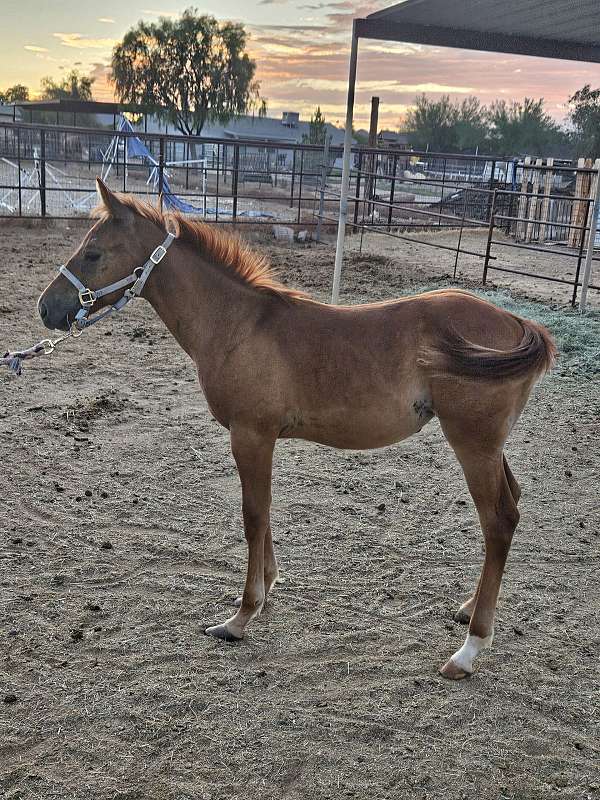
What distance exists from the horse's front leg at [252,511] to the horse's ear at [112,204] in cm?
97

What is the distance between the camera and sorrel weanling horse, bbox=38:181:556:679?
2.64 meters

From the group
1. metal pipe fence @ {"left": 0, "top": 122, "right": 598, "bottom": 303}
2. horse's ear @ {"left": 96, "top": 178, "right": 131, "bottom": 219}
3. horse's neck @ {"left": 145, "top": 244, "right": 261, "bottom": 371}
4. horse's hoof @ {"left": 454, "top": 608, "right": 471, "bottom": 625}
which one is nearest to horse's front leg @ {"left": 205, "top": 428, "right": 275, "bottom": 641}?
horse's neck @ {"left": 145, "top": 244, "right": 261, "bottom": 371}

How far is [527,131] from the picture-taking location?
184ft

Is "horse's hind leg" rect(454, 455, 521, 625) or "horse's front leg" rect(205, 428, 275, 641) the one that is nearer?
"horse's front leg" rect(205, 428, 275, 641)

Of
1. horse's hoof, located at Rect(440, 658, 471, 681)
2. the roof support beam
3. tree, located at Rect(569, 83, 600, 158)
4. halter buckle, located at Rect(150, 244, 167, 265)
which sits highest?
tree, located at Rect(569, 83, 600, 158)

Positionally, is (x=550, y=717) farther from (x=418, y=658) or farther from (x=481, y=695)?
(x=418, y=658)

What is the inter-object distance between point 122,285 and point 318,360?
2.78ft

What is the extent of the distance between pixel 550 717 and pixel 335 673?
30.8 inches

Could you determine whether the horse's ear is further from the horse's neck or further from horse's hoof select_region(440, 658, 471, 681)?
horse's hoof select_region(440, 658, 471, 681)

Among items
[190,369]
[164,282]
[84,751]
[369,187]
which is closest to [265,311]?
[164,282]

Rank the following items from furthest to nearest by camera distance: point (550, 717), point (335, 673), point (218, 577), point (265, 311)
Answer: point (218, 577) < point (265, 311) < point (335, 673) < point (550, 717)

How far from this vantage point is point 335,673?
2.70 meters

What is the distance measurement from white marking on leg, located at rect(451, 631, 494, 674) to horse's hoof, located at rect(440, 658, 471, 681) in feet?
0.04

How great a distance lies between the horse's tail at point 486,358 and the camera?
8.36 ft
